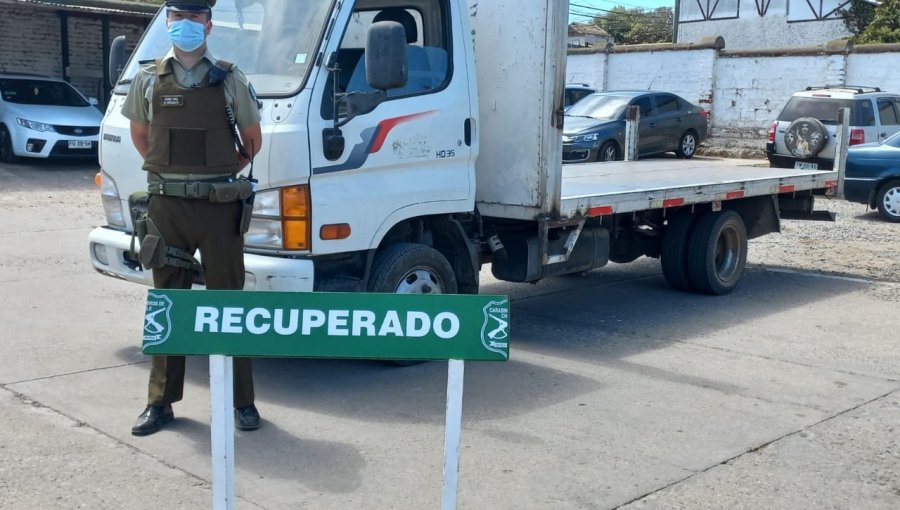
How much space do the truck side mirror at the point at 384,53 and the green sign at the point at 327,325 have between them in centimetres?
238

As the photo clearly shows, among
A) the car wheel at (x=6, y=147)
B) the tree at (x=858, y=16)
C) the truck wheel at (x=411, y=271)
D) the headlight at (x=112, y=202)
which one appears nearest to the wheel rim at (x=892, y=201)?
the truck wheel at (x=411, y=271)

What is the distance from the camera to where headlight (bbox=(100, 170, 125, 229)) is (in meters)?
6.39

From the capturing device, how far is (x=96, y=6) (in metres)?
20.6

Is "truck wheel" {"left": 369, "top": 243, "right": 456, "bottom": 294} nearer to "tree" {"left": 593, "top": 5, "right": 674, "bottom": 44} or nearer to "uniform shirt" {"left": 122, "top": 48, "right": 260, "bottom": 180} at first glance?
"uniform shirt" {"left": 122, "top": 48, "right": 260, "bottom": 180}

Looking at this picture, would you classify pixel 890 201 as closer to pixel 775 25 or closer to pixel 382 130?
pixel 382 130

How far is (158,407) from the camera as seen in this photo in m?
5.23

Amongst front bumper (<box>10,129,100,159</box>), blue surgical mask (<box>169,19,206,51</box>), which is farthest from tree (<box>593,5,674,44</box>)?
blue surgical mask (<box>169,19,206,51</box>)

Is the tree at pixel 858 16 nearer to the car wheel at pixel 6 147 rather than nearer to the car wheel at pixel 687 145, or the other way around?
the car wheel at pixel 687 145

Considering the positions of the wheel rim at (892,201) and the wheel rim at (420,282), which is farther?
the wheel rim at (892,201)

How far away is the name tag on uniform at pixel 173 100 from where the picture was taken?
4934 millimetres

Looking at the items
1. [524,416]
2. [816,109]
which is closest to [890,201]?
[816,109]

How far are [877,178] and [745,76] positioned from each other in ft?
37.8

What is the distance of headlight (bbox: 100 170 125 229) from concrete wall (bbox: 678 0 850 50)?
35070 millimetres

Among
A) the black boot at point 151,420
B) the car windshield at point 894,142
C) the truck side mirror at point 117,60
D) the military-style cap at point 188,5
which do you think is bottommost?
the black boot at point 151,420
